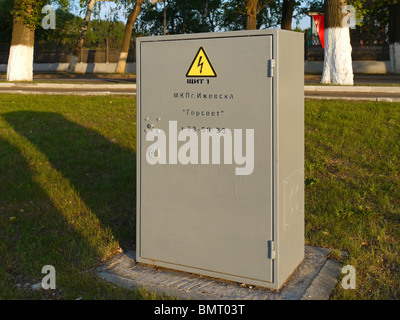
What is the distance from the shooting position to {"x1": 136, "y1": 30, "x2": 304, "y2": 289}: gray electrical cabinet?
3707 mm

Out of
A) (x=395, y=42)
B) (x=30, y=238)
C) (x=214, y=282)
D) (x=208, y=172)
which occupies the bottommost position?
(x=214, y=282)

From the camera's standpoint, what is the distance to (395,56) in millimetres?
29297

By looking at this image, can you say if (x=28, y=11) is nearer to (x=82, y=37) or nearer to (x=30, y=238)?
(x=30, y=238)

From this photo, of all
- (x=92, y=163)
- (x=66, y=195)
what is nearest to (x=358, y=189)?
(x=66, y=195)

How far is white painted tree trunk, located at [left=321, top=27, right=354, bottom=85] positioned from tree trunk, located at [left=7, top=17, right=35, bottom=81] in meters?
9.96

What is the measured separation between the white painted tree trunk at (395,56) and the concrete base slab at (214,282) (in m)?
27.2

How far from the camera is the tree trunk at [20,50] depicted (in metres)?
18.5

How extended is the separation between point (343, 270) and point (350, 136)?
3707 millimetres

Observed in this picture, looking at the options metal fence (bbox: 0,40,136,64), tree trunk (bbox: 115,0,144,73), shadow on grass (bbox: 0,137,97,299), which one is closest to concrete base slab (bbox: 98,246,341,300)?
shadow on grass (bbox: 0,137,97,299)

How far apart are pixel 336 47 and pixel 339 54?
0.20m

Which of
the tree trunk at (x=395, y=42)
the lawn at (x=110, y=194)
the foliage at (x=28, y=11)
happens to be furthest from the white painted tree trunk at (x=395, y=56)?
the lawn at (x=110, y=194)

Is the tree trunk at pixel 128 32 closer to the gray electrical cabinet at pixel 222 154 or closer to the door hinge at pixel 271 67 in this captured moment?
the gray electrical cabinet at pixel 222 154

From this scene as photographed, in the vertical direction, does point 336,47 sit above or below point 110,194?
above
